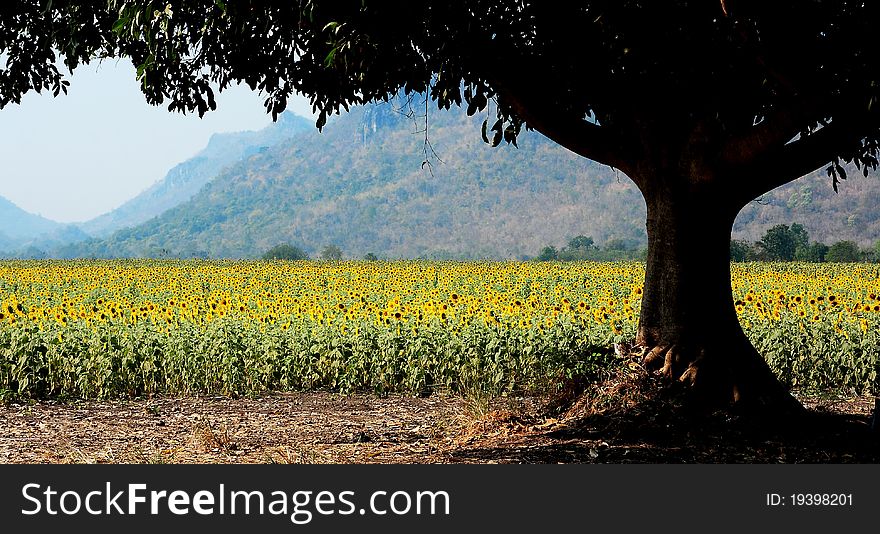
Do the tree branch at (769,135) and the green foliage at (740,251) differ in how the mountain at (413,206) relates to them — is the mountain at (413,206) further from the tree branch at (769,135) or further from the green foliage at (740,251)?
the tree branch at (769,135)

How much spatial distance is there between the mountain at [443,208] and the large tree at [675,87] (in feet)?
366

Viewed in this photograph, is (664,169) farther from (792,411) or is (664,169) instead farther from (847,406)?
(847,406)

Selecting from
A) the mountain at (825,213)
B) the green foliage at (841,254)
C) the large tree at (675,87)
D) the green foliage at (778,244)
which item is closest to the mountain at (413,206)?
the mountain at (825,213)

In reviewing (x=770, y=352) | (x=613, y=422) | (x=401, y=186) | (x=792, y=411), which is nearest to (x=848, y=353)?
(x=770, y=352)

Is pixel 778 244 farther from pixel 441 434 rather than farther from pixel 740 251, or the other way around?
pixel 441 434

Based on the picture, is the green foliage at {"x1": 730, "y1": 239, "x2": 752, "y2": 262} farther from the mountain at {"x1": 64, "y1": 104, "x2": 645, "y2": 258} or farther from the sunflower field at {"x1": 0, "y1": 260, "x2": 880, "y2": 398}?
the mountain at {"x1": 64, "y1": 104, "x2": 645, "y2": 258}

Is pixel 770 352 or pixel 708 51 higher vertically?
pixel 708 51

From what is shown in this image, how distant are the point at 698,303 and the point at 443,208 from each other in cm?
15433

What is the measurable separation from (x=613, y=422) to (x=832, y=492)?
84.5 inches

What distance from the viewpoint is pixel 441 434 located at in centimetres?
845

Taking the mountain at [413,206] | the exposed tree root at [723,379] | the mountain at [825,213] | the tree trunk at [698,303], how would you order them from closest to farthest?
the tree trunk at [698,303]
the exposed tree root at [723,379]
the mountain at [825,213]
the mountain at [413,206]

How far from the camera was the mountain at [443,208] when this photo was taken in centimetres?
12225

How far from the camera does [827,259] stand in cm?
6250

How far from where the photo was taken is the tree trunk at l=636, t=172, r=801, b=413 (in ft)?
26.3
